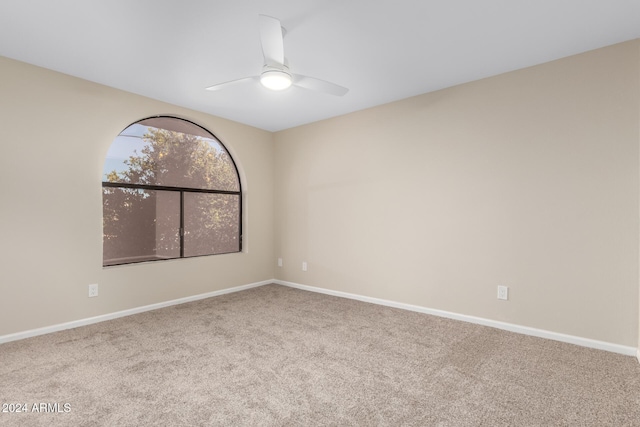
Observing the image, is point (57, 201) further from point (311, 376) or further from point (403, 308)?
point (403, 308)

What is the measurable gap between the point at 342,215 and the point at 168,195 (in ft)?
7.06

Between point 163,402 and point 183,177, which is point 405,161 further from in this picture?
point 163,402

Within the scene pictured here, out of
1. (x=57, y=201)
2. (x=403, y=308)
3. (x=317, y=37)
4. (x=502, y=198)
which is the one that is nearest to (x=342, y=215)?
(x=403, y=308)

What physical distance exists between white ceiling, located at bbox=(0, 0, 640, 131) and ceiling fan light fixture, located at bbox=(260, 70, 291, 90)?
32 cm

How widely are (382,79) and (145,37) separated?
2023mm

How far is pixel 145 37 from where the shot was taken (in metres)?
2.38

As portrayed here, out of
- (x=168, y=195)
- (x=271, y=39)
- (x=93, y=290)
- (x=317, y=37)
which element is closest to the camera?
(x=271, y=39)

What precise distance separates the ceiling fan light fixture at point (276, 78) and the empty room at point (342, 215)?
0.02 metres

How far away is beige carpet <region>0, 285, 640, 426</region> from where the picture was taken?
1694mm

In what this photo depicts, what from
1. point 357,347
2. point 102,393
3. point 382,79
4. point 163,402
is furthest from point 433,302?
point 102,393

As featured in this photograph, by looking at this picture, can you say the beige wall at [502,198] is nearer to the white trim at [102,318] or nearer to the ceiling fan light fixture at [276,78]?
the white trim at [102,318]

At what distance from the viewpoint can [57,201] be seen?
2.95 meters

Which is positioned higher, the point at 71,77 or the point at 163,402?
the point at 71,77

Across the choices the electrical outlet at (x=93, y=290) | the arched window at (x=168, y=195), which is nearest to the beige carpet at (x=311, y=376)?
the electrical outlet at (x=93, y=290)
